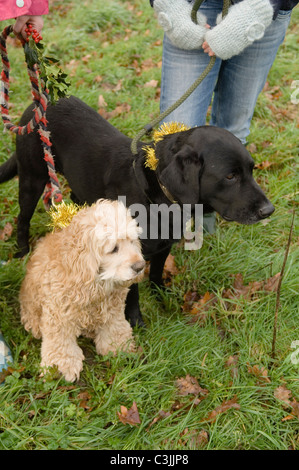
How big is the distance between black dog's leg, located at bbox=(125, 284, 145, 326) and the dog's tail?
144 centimetres

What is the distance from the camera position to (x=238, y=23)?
2385mm

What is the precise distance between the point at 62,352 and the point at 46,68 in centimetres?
159

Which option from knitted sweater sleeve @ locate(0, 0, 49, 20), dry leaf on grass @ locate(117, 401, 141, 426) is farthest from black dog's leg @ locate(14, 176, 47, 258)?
dry leaf on grass @ locate(117, 401, 141, 426)

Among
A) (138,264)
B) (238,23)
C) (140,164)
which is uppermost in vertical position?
(238,23)

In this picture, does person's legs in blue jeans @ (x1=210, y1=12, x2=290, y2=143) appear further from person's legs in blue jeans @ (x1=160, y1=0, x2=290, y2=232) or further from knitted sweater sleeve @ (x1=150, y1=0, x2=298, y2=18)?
knitted sweater sleeve @ (x1=150, y1=0, x2=298, y2=18)

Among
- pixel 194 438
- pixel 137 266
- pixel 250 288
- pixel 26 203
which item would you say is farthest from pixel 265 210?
pixel 26 203

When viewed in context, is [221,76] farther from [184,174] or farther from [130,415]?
[130,415]

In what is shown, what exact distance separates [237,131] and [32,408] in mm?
2520

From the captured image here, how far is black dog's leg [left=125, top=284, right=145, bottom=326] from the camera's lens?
108 inches

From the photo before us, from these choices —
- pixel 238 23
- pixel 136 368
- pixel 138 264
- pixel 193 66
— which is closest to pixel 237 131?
pixel 193 66

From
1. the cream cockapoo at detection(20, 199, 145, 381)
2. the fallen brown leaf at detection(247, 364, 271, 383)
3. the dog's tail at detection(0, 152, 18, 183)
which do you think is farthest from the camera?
the dog's tail at detection(0, 152, 18, 183)

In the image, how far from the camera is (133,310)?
2.80 metres

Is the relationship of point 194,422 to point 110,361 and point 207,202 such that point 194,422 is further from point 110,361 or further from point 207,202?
point 207,202
